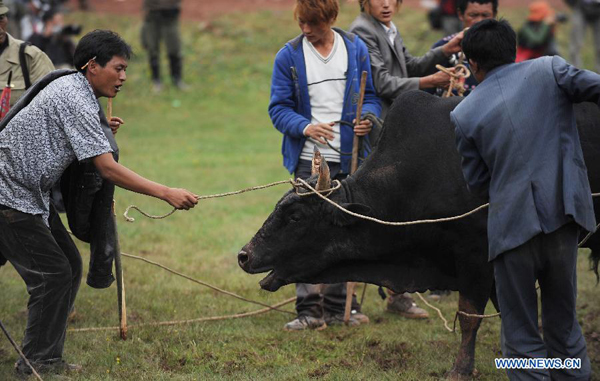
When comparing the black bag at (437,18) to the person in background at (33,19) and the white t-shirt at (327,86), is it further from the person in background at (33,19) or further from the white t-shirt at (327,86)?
the white t-shirt at (327,86)

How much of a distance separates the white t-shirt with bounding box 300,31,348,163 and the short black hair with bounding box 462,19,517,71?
2.19 meters

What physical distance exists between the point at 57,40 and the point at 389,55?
9194 mm

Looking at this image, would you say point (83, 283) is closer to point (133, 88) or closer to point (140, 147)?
point (140, 147)

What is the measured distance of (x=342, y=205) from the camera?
5.71m

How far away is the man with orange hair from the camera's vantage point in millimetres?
6730

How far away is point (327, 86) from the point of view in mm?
6836

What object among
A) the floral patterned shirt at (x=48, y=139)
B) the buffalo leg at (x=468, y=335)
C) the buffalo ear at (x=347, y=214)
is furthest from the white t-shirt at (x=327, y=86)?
the floral patterned shirt at (x=48, y=139)

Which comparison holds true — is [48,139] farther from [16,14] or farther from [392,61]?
[16,14]

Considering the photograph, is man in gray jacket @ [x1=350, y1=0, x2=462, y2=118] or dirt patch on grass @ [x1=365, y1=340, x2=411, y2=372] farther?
man in gray jacket @ [x1=350, y1=0, x2=462, y2=118]

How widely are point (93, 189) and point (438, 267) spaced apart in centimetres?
242

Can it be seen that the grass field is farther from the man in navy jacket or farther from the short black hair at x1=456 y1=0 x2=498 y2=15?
the short black hair at x1=456 y1=0 x2=498 y2=15

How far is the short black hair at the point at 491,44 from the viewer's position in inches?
182

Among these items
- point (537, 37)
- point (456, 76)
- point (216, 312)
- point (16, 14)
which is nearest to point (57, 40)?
point (16, 14)

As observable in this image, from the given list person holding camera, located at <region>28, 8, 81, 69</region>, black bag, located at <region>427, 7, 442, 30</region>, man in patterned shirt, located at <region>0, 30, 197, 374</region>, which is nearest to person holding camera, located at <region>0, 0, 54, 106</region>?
man in patterned shirt, located at <region>0, 30, 197, 374</region>
